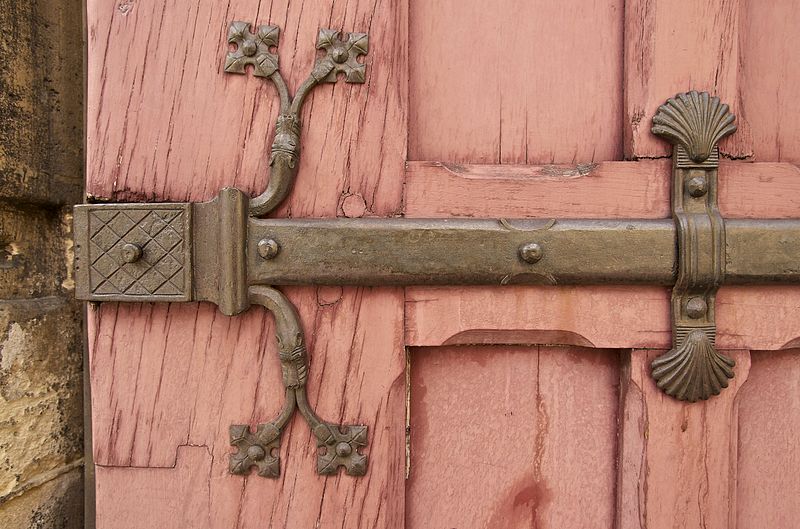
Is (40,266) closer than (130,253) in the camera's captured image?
No

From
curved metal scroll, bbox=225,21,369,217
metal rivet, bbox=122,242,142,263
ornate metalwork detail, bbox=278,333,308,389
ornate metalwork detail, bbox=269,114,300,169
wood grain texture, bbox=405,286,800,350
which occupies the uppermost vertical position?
curved metal scroll, bbox=225,21,369,217

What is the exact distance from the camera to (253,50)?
0.58 metres

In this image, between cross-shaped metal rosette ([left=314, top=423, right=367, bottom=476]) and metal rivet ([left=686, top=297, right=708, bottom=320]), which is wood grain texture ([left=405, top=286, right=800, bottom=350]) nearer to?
metal rivet ([left=686, top=297, right=708, bottom=320])

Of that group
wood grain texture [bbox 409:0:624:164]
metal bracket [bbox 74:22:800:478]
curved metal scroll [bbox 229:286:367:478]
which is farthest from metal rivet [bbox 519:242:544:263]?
curved metal scroll [bbox 229:286:367:478]

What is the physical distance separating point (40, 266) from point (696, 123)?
3.16 feet

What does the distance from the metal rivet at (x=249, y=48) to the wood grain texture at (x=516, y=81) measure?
0.22 m

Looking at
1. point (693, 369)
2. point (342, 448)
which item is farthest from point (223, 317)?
point (693, 369)

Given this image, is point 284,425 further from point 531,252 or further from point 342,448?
point 531,252

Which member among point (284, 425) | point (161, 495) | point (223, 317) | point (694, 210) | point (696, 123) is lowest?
point (161, 495)

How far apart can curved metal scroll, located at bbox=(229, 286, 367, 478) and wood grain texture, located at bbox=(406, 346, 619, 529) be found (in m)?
0.10

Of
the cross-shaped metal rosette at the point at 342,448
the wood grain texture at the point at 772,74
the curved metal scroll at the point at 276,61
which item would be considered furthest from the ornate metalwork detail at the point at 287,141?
the wood grain texture at the point at 772,74

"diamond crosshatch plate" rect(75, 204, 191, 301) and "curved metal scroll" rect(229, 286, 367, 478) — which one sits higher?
"diamond crosshatch plate" rect(75, 204, 191, 301)

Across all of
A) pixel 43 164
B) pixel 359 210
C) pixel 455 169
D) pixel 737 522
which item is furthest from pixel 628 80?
pixel 43 164

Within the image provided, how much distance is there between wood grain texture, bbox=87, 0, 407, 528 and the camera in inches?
23.3
